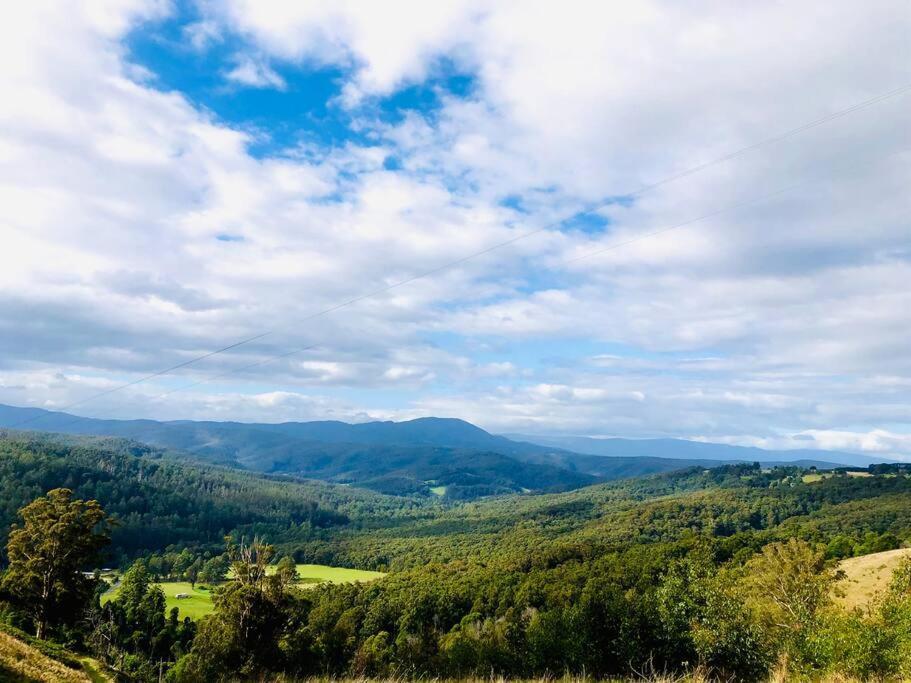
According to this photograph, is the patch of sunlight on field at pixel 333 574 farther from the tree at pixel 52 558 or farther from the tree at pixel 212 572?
the tree at pixel 52 558

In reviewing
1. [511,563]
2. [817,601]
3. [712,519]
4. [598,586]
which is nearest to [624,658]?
[817,601]

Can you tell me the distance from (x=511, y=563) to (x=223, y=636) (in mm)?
89466

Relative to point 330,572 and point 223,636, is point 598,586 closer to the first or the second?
point 223,636

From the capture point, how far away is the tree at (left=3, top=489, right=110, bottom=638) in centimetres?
3173

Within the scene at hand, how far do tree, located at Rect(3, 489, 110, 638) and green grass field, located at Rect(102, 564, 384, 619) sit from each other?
53076mm

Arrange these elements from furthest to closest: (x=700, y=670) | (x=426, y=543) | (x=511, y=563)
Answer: (x=426, y=543) → (x=511, y=563) → (x=700, y=670)

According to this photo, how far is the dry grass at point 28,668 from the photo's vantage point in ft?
45.2

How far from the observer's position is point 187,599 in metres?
119

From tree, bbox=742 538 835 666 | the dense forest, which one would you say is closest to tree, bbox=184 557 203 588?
the dense forest

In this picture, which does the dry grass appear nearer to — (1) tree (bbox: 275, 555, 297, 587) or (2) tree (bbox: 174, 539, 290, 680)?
(2) tree (bbox: 174, 539, 290, 680)

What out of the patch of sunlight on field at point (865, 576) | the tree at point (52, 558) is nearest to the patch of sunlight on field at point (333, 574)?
the patch of sunlight on field at point (865, 576)

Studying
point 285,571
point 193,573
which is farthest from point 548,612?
point 193,573

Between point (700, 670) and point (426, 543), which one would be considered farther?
point (426, 543)

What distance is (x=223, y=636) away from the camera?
2864 centimetres
